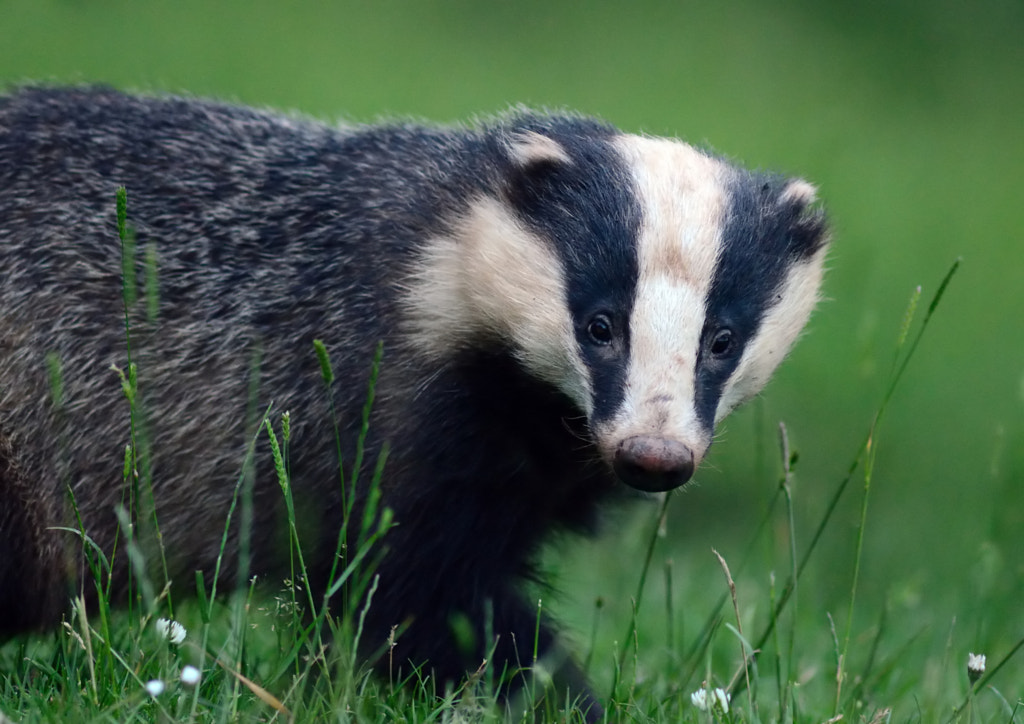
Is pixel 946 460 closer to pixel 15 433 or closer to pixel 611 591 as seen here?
pixel 611 591

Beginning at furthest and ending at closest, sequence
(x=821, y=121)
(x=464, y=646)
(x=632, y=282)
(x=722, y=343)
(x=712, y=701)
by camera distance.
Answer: (x=821, y=121)
(x=464, y=646)
(x=722, y=343)
(x=632, y=282)
(x=712, y=701)

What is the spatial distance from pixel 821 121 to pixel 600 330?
832cm

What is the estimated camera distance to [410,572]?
11.5 feet

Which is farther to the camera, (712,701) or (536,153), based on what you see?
(536,153)

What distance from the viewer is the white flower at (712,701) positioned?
3.06 m

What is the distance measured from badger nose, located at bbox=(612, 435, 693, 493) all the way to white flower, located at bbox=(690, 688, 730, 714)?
1.56 feet

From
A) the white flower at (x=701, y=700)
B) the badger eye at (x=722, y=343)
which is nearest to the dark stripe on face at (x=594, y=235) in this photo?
the badger eye at (x=722, y=343)

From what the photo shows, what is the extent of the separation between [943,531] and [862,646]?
88.2 inches

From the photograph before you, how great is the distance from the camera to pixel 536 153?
138 inches

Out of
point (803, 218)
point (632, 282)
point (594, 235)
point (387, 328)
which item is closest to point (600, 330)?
point (632, 282)

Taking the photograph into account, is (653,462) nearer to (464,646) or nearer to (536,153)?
(464,646)

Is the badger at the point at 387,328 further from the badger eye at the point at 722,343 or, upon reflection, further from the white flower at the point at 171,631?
the white flower at the point at 171,631

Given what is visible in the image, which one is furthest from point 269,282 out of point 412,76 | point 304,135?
point 412,76

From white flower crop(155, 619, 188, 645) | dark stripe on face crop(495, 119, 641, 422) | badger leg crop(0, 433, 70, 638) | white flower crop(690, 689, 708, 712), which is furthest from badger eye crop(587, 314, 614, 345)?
badger leg crop(0, 433, 70, 638)
